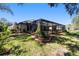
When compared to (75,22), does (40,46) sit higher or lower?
lower

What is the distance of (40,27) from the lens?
185 centimetres

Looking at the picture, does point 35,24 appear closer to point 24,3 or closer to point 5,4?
point 24,3

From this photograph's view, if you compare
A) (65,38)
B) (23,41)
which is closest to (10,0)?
(23,41)

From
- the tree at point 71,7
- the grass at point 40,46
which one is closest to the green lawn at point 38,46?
the grass at point 40,46

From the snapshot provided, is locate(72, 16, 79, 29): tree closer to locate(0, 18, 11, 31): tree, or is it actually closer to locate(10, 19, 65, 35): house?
locate(10, 19, 65, 35): house

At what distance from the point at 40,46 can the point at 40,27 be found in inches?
7.9

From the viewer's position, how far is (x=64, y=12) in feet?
6.00

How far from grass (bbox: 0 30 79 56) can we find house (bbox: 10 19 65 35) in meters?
0.06

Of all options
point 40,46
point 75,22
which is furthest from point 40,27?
point 75,22

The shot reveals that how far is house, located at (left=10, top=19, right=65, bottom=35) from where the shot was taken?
5.98 ft

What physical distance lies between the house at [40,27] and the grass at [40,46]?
64 mm

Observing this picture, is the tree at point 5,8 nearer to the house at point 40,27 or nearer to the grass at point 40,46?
the house at point 40,27

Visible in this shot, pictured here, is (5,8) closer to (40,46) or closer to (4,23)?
(4,23)

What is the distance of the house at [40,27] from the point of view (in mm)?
1824
